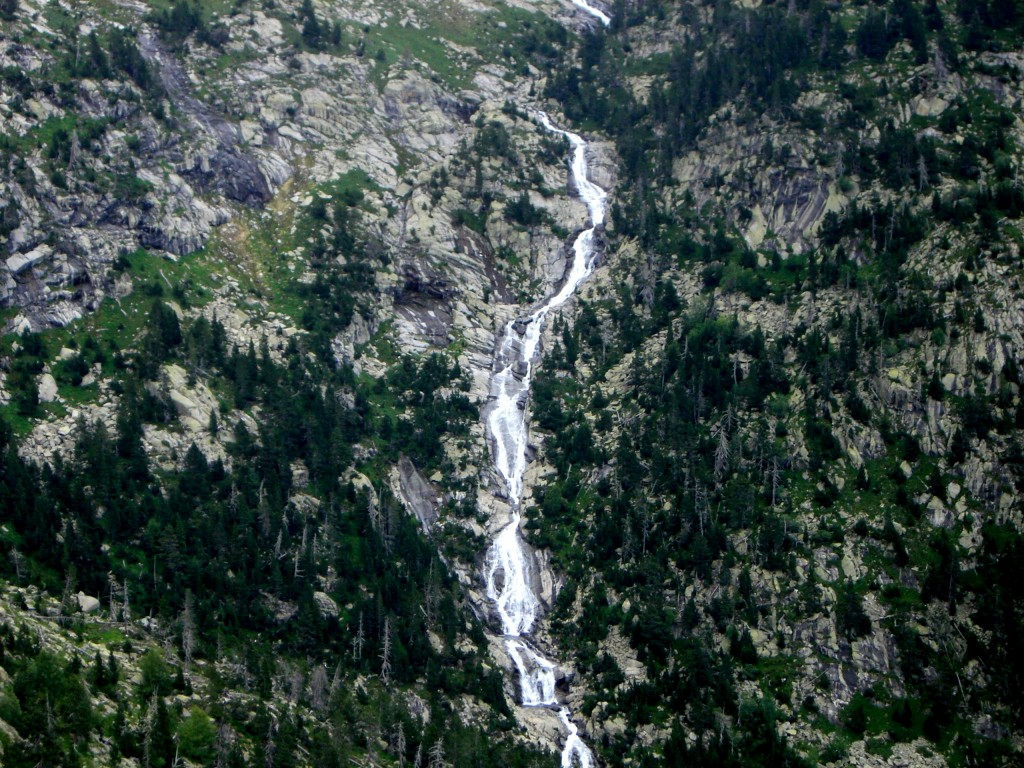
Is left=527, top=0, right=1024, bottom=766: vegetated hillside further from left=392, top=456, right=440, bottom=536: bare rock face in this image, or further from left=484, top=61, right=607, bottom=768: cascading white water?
left=392, top=456, right=440, bottom=536: bare rock face

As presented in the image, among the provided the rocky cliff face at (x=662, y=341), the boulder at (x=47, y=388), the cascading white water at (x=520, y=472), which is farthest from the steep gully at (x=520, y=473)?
the boulder at (x=47, y=388)

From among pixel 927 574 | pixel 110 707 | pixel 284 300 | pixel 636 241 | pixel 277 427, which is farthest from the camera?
pixel 636 241

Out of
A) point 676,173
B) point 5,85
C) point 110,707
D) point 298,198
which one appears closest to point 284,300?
point 298,198

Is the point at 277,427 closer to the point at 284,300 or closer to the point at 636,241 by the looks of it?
the point at 284,300

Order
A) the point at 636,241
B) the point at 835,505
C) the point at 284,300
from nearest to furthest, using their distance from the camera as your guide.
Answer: the point at 835,505 → the point at 284,300 → the point at 636,241

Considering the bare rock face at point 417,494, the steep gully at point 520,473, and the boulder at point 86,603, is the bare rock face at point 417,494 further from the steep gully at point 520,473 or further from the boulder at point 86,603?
the boulder at point 86,603

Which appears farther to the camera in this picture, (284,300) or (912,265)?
(284,300)

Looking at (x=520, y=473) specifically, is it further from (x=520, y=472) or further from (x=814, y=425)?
(x=814, y=425)
